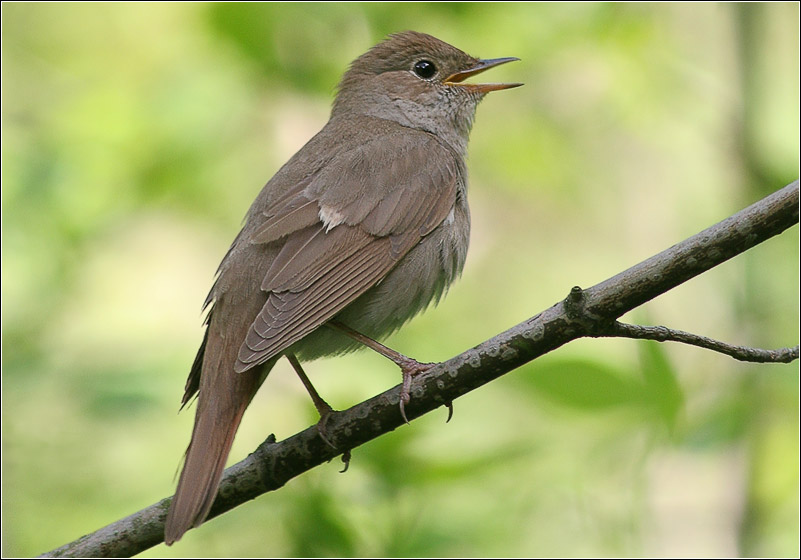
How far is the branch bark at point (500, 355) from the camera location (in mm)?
2846

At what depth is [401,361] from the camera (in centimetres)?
400

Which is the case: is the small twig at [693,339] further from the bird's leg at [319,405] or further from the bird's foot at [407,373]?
the bird's leg at [319,405]

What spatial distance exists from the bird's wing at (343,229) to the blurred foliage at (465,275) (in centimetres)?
45

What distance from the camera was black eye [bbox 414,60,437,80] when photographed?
5.75 metres

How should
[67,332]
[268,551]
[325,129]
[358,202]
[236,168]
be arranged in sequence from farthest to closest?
[236,168]
[67,332]
[325,129]
[358,202]
[268,551]

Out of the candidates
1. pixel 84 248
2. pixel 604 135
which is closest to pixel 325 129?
pixel 84 248

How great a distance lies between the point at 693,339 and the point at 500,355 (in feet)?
2.06

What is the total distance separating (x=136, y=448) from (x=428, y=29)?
10.1 ft

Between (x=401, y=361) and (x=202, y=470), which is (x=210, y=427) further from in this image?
(x=401, y=361)

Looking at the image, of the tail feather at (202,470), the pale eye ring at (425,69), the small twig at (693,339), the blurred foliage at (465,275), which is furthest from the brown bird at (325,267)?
the small twig at (693,339)

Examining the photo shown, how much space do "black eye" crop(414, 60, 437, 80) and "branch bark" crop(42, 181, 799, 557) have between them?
2.59 m

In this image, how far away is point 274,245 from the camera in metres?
4.32

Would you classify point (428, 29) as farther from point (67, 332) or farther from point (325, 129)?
point (67, 332)

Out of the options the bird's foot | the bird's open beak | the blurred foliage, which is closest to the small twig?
the blurred foliage
